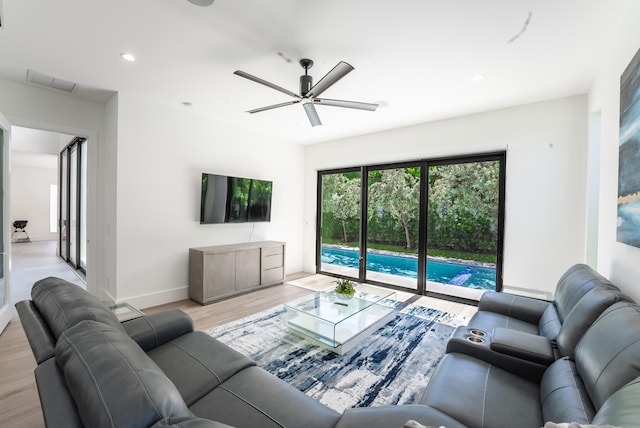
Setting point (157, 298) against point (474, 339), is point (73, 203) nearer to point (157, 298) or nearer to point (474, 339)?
point (157, 298)

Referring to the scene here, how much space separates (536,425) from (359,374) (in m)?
1.31

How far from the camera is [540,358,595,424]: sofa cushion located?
3.48 ft

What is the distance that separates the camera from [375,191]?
5.11 m

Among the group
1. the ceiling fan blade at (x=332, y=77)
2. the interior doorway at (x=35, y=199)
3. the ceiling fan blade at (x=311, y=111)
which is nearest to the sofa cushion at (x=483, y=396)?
the ceiling fan blade at (x=332, y=77)

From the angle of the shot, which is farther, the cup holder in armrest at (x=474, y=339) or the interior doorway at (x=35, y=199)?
the interior doorway at (x=35, y=199)

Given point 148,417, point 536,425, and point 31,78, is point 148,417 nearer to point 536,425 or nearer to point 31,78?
point 536,425

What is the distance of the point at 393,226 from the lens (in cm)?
485

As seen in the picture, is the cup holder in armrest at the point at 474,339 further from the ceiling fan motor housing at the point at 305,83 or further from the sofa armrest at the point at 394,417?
the ceiling fan motor housing at the point at 305,83

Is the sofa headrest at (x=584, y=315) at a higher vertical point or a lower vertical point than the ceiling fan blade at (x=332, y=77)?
lower

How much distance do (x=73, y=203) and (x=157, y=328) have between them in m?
5.56

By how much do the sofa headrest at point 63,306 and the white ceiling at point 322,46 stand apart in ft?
6.23

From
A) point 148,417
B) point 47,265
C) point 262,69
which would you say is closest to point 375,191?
point 262,69

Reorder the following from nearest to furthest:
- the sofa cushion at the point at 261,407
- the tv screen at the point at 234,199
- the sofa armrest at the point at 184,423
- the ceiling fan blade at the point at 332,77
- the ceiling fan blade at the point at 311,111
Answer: the sofa armrest at the point at 184,423 → the sofa cushion at the point at 261,407 → the ceiling fan blade at the point at 332,77 → the ceiling fan blade at the point at 311,111 → the tv screen at the point at 234,199

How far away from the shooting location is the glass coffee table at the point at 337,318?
8.41 feet
